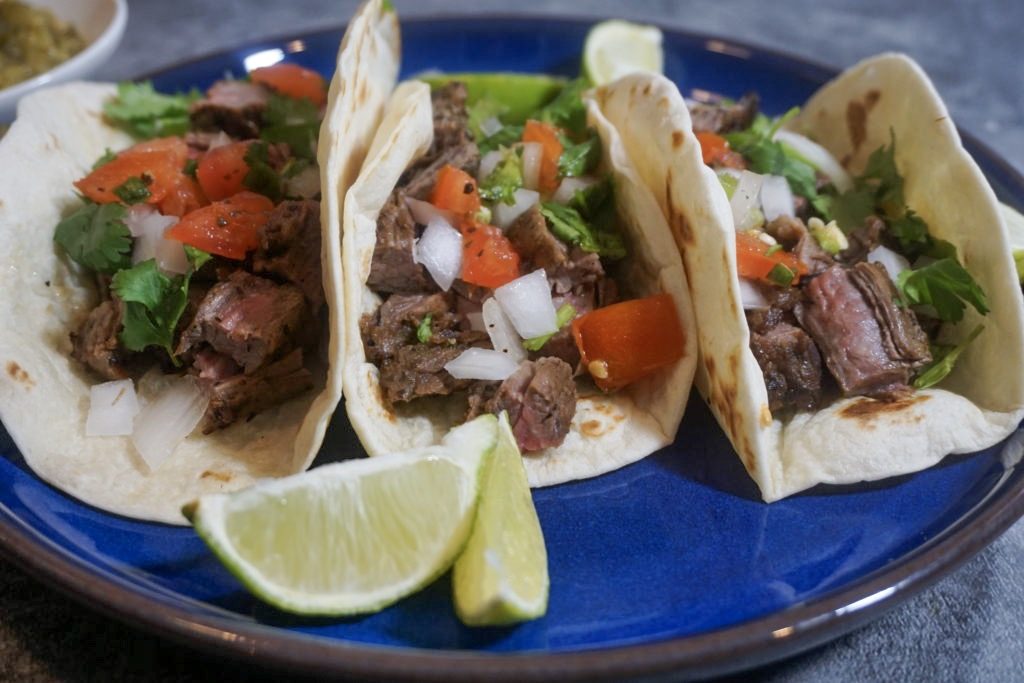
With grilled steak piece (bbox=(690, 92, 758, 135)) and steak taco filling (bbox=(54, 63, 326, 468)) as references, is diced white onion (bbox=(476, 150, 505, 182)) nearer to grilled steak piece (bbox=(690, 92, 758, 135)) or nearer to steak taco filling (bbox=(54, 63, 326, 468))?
steak taco filling (bbox=(54, 63, 326, 468))

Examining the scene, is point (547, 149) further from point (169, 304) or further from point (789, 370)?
point (169, 304)

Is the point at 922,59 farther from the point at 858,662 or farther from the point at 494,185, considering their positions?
the point at 858,662

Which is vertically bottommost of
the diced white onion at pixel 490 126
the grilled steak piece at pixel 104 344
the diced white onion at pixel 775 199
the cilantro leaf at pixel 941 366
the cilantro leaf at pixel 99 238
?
the grilled steak piece at pixel 104 344

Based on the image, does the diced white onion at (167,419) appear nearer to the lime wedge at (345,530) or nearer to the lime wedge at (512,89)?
the lime wedge at (345,530)

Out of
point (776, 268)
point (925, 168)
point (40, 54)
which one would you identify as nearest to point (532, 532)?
point (776, 268)

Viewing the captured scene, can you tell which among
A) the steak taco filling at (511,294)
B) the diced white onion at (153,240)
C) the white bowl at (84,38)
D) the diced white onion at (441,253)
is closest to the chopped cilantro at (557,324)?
the steak taco filling at (511,294)
